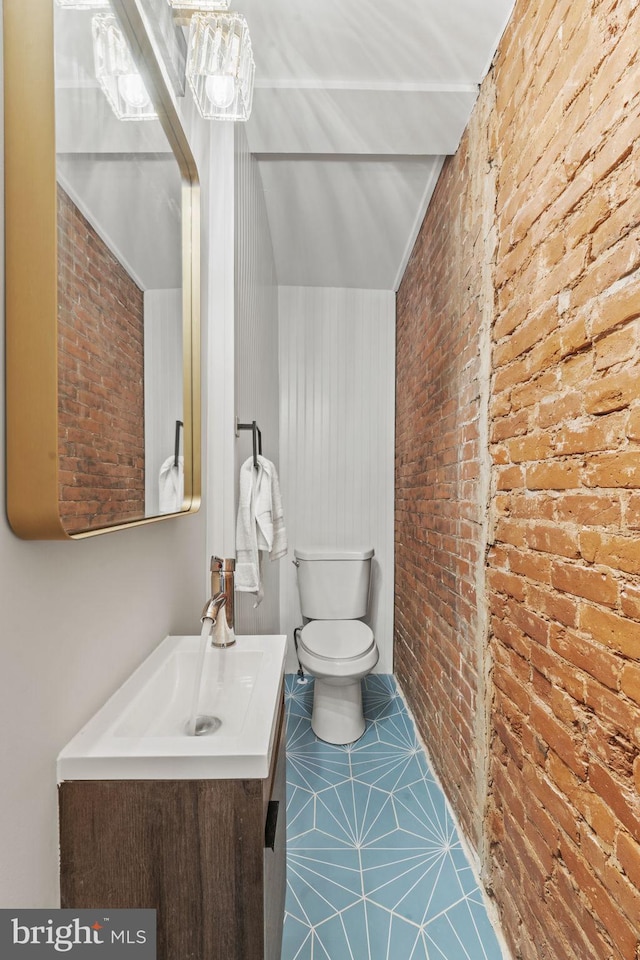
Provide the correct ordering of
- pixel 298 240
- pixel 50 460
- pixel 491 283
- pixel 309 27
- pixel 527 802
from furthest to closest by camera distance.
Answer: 1. pixel 298 240
2. pixel 491 283
3. pixel 309 27
4. pixel 527 802
5. pixel 50 460

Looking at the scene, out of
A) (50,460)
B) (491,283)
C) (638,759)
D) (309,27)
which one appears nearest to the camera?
(50,460)

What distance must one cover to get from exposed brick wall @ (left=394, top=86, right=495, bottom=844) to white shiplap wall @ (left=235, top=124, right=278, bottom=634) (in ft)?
2.48

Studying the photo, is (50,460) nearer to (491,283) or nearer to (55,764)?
(55,764)

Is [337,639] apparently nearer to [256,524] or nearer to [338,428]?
[256,524]

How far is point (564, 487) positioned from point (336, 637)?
1.70m

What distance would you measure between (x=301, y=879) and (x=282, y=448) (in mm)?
2155

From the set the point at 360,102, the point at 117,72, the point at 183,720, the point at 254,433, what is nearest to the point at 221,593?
the point at 183,720

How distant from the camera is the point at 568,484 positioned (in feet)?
3.29

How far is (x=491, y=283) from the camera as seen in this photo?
1.43 metres

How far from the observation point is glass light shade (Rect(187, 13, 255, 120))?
117cm

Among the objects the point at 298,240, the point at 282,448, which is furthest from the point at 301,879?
the point at 298,240

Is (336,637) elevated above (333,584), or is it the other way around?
(333,584)

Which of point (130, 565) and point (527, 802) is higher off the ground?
point (130, 565)

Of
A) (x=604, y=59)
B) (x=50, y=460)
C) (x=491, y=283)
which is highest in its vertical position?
(x=604, y=59)
